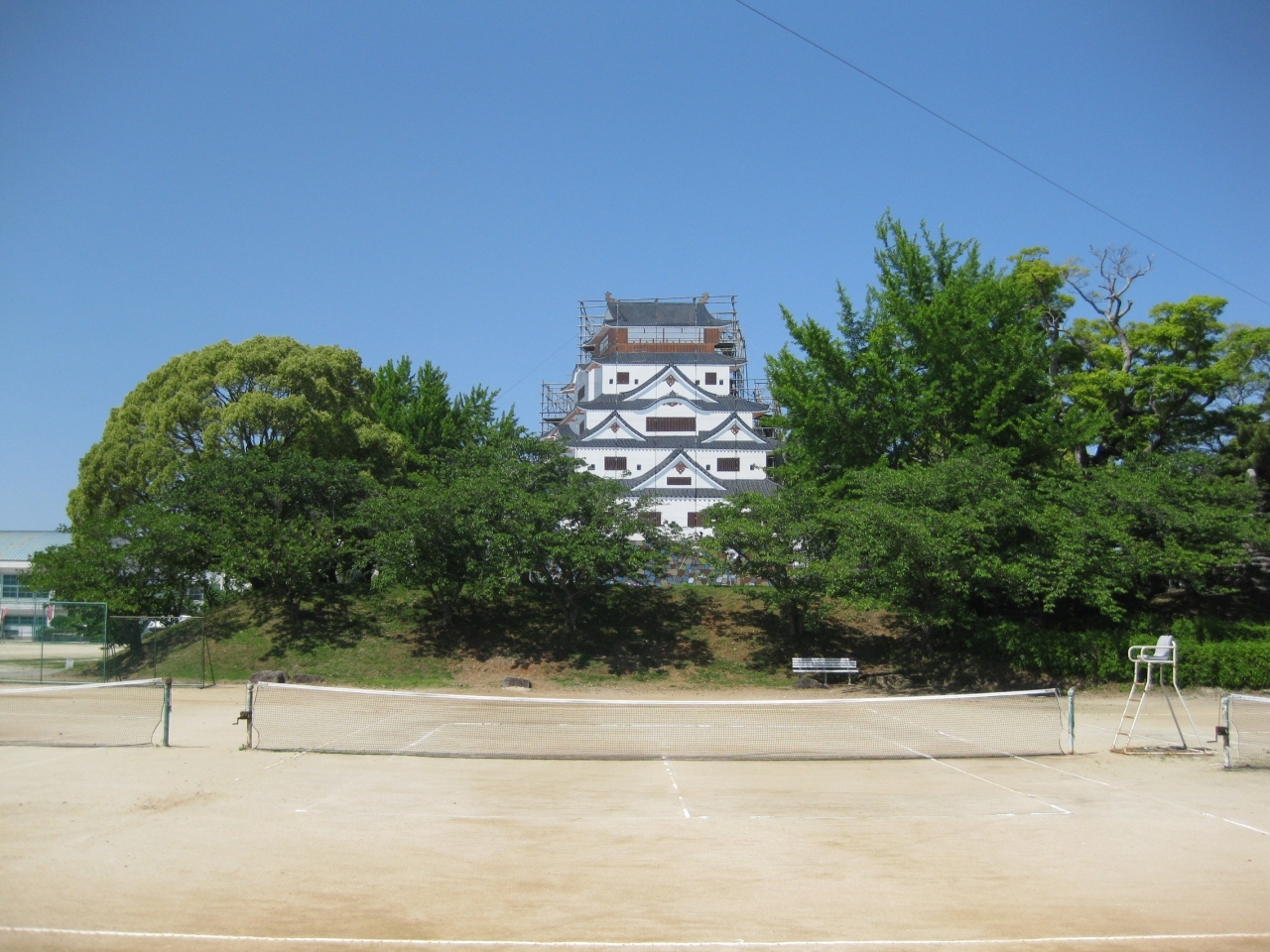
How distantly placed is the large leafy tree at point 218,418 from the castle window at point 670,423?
28.9 m

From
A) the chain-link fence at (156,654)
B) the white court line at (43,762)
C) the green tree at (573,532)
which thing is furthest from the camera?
the green tree at (573,532)

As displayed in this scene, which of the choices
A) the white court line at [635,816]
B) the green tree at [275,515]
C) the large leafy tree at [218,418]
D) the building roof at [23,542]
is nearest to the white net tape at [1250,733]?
the white court line at [635,816]

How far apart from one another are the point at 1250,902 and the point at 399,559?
84.5 ft

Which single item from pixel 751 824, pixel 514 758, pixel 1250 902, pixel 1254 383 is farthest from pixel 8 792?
pixel 1254 383

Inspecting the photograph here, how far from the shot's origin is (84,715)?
64.8ft

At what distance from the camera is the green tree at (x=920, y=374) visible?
32.2 metres

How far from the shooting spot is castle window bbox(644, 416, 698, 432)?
216ft

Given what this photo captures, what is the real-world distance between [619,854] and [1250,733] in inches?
623

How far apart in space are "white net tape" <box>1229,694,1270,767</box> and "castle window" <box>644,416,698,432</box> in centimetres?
4468

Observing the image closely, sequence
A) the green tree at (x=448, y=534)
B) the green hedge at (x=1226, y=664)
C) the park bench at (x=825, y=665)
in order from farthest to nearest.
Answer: the green tree at (x=448, y=534)
the park bench at (x=825, y=665)
the green hedge at (x=1226, y=664)

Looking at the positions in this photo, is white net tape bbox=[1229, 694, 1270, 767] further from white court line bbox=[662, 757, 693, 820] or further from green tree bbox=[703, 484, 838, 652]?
green tree bbox=[703, 484, 838, 652]

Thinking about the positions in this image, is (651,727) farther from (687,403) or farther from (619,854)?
(687,403)

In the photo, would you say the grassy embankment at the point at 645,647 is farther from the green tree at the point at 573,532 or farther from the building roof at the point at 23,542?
the building roof at the point at 23,542

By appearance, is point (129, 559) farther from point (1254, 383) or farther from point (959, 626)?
point (1254, 383)
